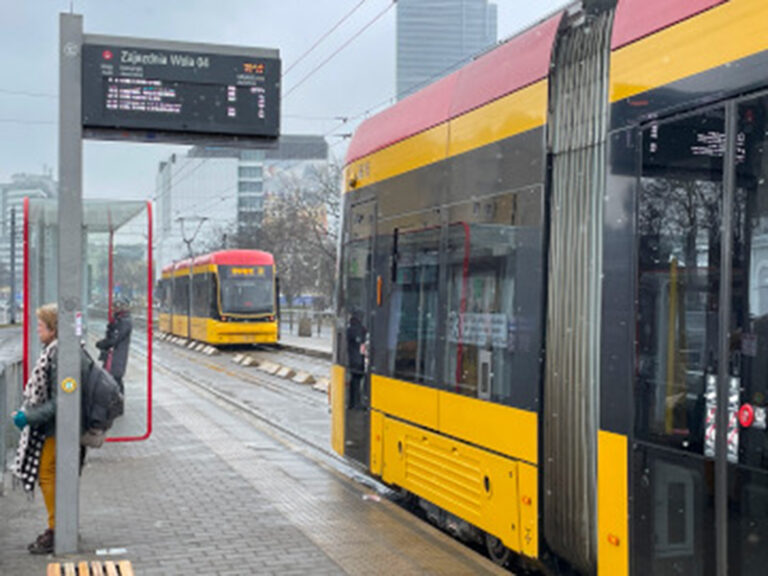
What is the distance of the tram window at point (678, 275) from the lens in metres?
4.24

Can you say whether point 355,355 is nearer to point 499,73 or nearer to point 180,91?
point 180,91

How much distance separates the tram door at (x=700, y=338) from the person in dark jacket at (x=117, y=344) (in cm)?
846

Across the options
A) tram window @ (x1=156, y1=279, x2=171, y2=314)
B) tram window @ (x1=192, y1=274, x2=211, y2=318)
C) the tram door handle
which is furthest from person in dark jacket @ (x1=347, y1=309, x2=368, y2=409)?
tram window @ (x1=156, y1=279, x2=171, y2=314)

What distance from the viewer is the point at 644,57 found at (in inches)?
190

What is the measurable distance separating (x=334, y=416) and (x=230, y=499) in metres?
1.57

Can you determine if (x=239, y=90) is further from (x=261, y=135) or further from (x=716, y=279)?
(x=716, y=279)

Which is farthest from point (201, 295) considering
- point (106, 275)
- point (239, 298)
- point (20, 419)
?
point (20, 419)

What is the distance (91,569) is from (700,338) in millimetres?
3946

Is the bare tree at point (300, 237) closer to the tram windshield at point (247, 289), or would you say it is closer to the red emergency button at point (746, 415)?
the tram windshield at point (247, 289)

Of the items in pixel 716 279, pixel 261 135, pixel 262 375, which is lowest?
pixel 262 375

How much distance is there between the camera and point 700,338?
14.0 feet

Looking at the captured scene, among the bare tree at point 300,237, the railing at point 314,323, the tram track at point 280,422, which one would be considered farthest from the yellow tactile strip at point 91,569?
the bare tree at point 300,237

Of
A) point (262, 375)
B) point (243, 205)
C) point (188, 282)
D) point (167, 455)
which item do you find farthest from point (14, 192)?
point (167, 455)

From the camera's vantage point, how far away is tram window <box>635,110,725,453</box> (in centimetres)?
424
